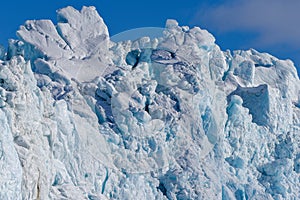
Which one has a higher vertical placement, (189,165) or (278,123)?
(278,123)

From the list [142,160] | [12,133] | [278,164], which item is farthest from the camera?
[278,164]

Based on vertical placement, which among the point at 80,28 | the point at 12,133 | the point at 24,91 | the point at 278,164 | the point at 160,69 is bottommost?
the point at 12,133

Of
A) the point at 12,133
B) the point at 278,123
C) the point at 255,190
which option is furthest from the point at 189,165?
the point at 12,133

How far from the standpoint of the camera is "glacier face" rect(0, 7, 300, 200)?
1306 centimetres

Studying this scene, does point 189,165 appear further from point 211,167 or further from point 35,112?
point 35,112

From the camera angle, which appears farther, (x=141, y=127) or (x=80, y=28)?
(x=80, y=28)

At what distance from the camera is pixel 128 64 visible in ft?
57.4

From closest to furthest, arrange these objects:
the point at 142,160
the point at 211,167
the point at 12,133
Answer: the point at 12,133
the point at 142,160
the point at 211,167

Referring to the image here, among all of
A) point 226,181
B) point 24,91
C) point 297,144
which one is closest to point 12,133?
point 24,91

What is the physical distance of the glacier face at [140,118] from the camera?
13062mm

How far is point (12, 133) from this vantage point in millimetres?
11914

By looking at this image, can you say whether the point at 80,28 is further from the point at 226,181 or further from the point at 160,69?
the point at 226,181

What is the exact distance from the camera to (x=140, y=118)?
15.5 metres

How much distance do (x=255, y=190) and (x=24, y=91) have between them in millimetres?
6105
